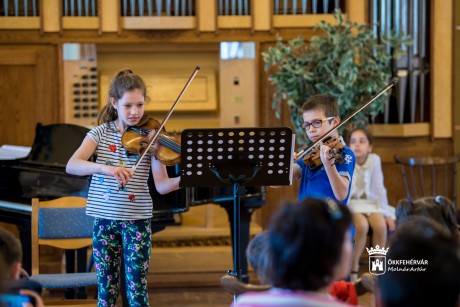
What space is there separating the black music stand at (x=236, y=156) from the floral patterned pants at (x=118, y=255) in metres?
0.29

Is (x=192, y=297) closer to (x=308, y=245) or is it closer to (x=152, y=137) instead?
(x=152, y=137)

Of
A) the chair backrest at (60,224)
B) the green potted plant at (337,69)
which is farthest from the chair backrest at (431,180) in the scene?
the chair backrest at (60,224)

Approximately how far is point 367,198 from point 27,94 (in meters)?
2.91

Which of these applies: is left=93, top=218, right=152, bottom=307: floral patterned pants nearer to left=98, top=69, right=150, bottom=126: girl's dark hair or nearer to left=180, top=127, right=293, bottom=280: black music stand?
left=180, top=127, right=293, bottom=280: black music stand

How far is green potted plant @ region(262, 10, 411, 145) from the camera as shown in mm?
6191

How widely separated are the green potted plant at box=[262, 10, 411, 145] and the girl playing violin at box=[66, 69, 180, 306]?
2864mm

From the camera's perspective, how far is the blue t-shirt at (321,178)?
138 inches

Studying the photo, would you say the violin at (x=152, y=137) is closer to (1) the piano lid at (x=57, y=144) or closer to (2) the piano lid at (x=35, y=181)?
(2) the piano lid at (x=35, y=181)

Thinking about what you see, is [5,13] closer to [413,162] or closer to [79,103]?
[79,103]

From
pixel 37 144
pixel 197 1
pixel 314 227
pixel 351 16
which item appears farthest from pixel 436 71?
pixel 314 227

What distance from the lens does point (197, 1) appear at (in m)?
6.89

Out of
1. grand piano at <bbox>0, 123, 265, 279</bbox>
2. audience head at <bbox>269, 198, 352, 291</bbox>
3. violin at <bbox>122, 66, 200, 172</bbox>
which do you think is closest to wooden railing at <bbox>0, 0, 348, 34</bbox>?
grand piano at <bbox>0, 123, 265, 279</bbox>

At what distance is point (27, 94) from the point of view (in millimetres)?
6828

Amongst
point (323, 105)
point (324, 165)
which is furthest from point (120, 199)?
point (323, 105)
